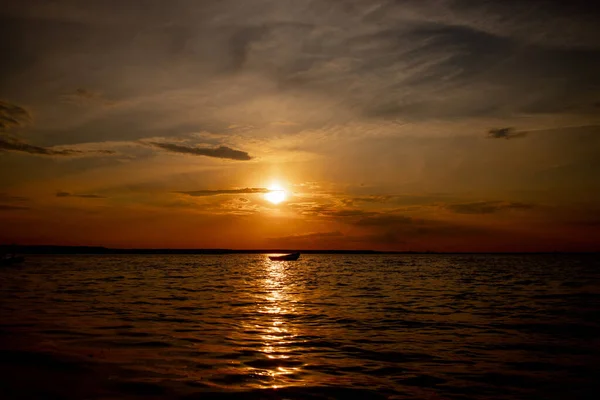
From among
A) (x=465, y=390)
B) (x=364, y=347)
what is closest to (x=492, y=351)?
(x=364, y=347)

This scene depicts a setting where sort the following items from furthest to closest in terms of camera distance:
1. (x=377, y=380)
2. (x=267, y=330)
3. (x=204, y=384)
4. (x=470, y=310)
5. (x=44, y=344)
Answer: (x=470, y=310) < (x=267, y=330) < (x=44, y=344) < (x=377, y=380) < (x=204, y=384)

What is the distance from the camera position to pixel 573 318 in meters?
26.4

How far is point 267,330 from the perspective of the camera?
2145 centimetres

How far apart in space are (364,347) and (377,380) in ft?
15.8

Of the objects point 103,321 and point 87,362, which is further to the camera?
point 103,321

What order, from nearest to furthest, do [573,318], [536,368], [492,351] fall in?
[536,368] < [492,351] < [573,318]

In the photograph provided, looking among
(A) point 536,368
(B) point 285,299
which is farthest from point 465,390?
(B) point 285,299

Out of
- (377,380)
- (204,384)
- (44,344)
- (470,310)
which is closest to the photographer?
(204,384)

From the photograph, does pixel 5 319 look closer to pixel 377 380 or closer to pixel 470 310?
pixel 377 380

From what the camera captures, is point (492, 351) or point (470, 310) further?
point (470, 310)

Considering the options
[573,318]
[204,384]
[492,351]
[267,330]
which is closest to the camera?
[204,384]

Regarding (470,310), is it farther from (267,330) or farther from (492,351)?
(267,330)

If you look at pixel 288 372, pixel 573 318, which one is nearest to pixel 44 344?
pixel 288 372

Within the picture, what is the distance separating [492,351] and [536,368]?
253cm
